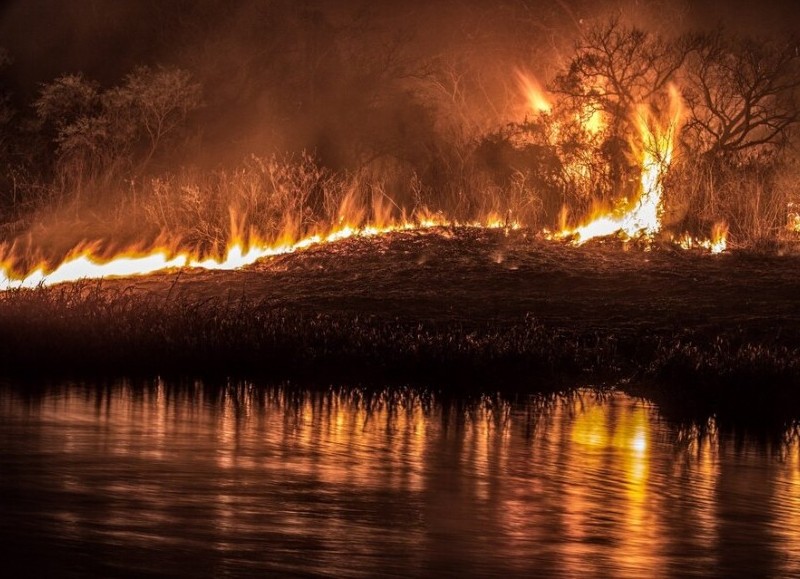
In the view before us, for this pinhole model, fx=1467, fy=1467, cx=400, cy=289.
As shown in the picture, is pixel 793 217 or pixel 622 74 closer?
pixel 793 217

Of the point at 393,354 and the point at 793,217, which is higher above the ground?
the point at 793,217

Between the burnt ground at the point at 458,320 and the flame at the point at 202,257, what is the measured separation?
2.59ft

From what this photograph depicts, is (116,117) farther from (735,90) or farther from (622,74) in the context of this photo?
(735,90)

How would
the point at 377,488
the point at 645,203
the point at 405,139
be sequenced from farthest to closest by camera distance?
the point at 405,139
the point at 645,203
the point at 377,488

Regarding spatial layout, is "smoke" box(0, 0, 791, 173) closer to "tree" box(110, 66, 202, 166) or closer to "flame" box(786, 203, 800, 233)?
"tree" box(110, 66, 202, 166)

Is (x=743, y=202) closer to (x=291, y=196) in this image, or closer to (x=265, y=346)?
(x=291, y=196)

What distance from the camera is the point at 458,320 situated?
58.3 feet

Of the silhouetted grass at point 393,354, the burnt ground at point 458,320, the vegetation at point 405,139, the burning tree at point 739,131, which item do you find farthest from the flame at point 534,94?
the silhouetted grass at point 393,354

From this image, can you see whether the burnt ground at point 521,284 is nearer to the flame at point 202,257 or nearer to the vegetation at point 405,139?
the flame at point 202,257

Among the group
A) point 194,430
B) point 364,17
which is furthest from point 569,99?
point 194,430

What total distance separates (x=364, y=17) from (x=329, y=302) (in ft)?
60.7

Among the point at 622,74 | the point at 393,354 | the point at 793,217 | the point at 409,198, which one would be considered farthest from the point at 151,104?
the point at 393,354

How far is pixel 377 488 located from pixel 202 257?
46.0ft

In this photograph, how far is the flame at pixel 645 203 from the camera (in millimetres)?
22625
